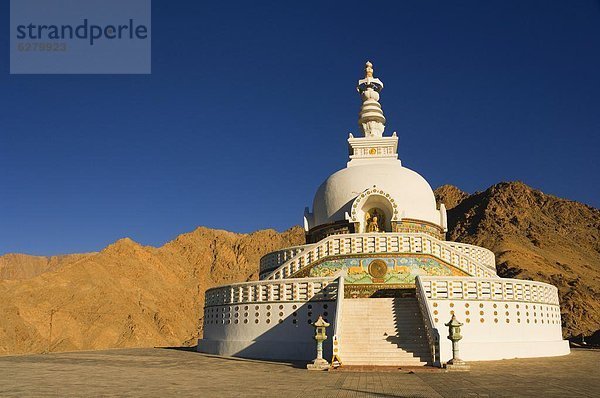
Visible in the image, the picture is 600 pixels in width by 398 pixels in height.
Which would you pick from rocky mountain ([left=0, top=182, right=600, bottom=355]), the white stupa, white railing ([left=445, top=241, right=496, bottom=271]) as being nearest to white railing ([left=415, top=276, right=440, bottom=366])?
the white stupa

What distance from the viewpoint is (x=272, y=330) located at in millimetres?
20844

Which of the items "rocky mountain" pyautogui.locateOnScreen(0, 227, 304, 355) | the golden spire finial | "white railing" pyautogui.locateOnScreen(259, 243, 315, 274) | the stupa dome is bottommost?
"rocky mountain" pyautogui.locateOnScreen(0, 227, 304, 355)

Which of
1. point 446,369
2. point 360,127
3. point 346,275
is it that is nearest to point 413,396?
point 446,369

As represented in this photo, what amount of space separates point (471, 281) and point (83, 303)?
5338cm

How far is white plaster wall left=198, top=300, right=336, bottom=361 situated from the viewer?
20.0 meters

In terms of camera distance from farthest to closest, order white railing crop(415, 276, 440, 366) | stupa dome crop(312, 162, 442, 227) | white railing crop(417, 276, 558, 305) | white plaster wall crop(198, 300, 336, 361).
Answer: stupa dome crop(312, 162, 442, 227) < white plaster wall crop(198, 300, 336, 361) < white railing crop(417, 276, 558, 305) < white railing crop(415, 276, 440, 366)

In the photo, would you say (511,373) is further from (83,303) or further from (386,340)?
(83,303)

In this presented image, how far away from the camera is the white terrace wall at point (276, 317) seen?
2009cm

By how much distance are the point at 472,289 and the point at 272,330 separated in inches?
305

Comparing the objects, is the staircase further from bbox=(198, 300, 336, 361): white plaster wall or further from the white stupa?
bbox=(198, 300, 336, 361): white plaster wall

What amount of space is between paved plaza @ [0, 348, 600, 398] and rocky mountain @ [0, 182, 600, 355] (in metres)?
42.5

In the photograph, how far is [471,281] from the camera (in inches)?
787

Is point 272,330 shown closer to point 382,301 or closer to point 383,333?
point 382,301

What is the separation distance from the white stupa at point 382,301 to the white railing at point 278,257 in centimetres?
6
